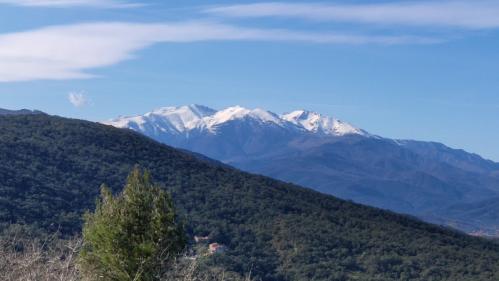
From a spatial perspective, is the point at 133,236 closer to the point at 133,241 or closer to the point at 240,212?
the point at 133,241

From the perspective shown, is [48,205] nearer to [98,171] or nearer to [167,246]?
[98,171]

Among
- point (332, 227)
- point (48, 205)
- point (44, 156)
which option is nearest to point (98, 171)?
point (44, 156)

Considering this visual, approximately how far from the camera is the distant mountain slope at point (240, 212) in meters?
45.9

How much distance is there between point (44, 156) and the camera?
197 ft

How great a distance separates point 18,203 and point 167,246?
29.3 m

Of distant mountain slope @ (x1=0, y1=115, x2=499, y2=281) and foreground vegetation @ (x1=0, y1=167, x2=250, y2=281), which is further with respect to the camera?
distant mountain slope @ (x1=0, y1=115, x2=499, y2=281)

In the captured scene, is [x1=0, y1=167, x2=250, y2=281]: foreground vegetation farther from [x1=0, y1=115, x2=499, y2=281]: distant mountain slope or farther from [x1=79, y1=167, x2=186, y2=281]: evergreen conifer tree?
[x1=0, y1=115, x2=499, y2=281]: distant mountain slope

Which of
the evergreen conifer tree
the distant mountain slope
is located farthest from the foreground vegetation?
the distant mountain slope

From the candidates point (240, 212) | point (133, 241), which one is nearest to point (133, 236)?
point (133, 241)

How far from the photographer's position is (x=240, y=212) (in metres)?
57.6

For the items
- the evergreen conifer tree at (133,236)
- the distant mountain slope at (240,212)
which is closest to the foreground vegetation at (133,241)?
the evergreen conifer tree at (133,236)

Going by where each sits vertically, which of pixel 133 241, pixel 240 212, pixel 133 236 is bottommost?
pixel 240 212

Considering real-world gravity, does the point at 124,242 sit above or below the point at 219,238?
above

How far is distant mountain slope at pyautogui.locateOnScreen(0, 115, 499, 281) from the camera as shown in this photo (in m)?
45.9
